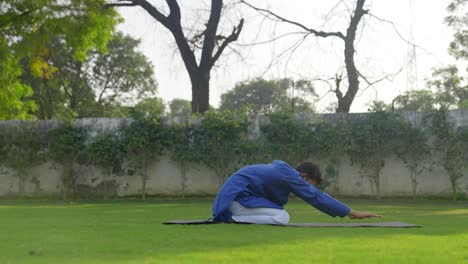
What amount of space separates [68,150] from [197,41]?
262 inches

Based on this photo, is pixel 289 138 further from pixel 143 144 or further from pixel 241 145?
pixel 143 144

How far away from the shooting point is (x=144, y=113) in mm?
19844

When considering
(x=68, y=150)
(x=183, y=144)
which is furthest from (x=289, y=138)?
(x=68, y=150)

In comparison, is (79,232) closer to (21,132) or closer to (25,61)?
(21,132)

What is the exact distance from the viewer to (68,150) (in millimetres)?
19844

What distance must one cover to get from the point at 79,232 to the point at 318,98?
53.9ft

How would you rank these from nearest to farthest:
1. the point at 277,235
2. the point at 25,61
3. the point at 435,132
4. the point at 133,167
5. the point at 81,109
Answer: the point at 277,235 → the point at 435,132 → the point at 133,167 → the point at 25,61 → the point at 81,109

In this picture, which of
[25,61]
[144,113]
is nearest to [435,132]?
[144,113]

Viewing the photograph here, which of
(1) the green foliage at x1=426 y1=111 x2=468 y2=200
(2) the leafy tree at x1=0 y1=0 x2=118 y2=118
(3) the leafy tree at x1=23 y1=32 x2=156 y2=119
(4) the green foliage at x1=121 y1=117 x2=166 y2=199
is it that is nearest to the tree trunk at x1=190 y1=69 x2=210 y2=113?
(2) the leafy tree at x1=0 y1=0 x2=118 y2=118

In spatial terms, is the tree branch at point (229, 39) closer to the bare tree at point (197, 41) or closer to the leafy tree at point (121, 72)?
the bare tree at point (197, 41)

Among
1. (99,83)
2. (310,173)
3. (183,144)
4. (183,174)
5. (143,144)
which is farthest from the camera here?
(99,83)

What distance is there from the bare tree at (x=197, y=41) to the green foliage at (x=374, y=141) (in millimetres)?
6723

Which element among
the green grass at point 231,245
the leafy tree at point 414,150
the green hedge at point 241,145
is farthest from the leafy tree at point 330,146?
the green grass at point 231,245

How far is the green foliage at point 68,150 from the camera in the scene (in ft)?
65.0
